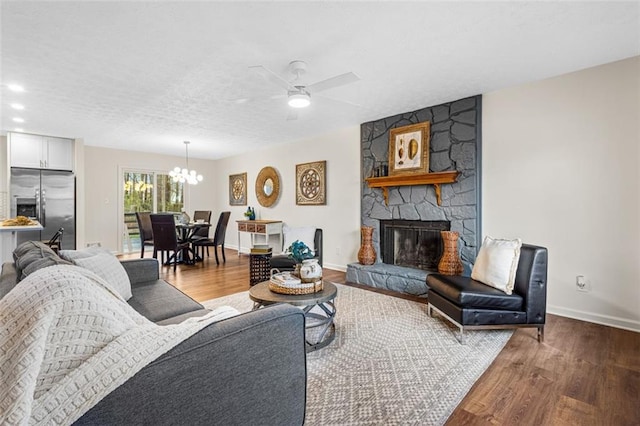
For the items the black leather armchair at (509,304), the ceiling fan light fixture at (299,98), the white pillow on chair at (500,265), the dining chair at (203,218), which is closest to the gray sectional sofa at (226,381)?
the black leather armchair at (509,304)

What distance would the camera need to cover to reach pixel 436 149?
4008 mm

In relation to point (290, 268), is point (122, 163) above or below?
above

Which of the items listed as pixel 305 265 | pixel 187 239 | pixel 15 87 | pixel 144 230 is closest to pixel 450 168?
pixel 305 265

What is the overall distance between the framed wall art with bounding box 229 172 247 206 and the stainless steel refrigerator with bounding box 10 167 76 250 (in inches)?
125

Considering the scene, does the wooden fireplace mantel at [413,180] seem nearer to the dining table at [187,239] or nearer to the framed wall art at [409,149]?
the framed wall art at [409,149]

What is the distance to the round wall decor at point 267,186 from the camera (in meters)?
6.52

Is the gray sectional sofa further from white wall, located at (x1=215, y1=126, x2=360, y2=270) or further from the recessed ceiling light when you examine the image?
the recessed ceiling light

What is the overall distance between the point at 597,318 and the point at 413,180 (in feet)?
7.69

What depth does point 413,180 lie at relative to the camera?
13.5 ft

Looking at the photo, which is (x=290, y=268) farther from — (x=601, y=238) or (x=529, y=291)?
(x=601, y=238)

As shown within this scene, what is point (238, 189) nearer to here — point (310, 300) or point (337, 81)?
point (337, 81)

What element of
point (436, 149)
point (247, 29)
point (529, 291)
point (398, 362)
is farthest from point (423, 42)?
point (398, 362)

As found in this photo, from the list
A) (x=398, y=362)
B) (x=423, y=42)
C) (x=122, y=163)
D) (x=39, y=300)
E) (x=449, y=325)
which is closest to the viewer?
(x=39, y=300)

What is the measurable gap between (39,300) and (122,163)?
7.14 metres
